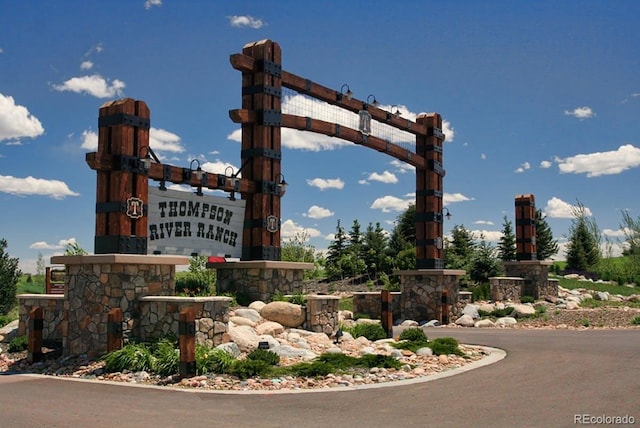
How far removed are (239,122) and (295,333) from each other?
6.19 m

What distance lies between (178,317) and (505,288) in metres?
18.6

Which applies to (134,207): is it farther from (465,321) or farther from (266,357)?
(465,321)

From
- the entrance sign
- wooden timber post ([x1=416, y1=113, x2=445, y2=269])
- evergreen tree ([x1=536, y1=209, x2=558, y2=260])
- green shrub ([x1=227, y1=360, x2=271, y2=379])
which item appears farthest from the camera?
evergreen tree ([x1=536, y1=209, x2=558, y2=260])

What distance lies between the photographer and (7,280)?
2928 cm

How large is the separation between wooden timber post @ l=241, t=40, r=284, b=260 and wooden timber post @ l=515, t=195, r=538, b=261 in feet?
54.2

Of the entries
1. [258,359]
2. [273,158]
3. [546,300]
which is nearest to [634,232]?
[546,300]

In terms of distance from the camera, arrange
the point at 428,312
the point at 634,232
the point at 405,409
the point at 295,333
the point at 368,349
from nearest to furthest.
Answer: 1. the point at 405,409
2. the point at 368,349
3. the point at 295,333
4. the point at 428,312
5. the point at 634,232

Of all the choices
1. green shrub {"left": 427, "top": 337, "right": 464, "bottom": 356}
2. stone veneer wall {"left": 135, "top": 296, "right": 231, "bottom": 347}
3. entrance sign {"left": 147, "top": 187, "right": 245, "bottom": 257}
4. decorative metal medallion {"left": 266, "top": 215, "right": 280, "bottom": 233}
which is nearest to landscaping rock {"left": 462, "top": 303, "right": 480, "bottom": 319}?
decorative metal medallion {"left": 266, "top": 215, "right": 280, "bottom": 233}

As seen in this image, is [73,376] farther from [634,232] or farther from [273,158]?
[634,232]

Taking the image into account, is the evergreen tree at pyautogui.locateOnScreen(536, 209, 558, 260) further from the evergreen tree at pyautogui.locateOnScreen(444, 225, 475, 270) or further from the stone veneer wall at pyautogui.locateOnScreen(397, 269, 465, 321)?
the stone veneer wall at pyautogui.locateOnScreen(397, 269, 465, 321)

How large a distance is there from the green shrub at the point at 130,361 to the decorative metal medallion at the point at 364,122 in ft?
40.4

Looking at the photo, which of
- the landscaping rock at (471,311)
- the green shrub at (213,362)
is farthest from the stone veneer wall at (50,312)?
the landscaping rock at (471,311)

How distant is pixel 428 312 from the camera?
24.8 m

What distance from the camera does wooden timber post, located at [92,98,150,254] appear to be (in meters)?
14.1
